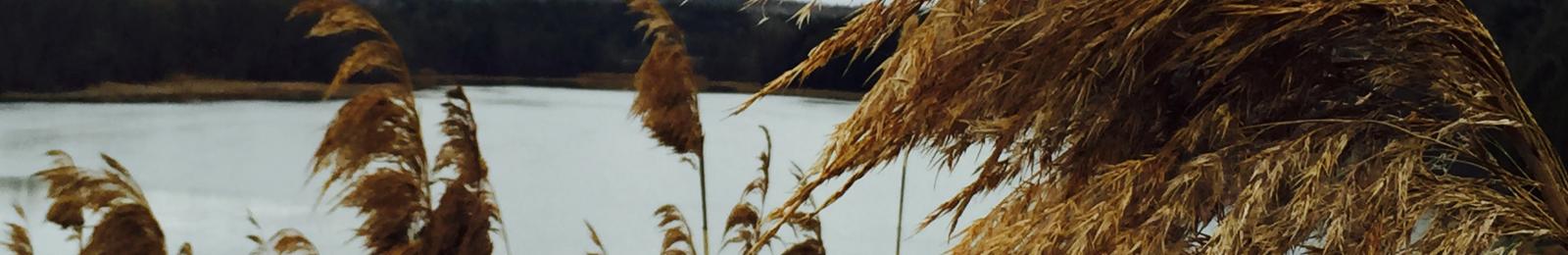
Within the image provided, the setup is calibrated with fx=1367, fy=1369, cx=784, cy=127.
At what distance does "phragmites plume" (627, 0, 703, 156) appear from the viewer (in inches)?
96.0

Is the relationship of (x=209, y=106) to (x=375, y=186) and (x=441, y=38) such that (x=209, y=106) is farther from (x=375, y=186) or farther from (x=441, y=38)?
(x=375, y=186)

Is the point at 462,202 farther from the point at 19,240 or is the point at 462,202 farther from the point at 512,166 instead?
the point at 19,240

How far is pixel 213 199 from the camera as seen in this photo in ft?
9.05

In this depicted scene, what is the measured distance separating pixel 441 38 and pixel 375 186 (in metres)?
1.06

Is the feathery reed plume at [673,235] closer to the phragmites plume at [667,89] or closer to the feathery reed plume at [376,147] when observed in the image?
the phragmites plume at [667,89]

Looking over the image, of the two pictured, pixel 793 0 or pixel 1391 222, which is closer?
pixel 1391 222

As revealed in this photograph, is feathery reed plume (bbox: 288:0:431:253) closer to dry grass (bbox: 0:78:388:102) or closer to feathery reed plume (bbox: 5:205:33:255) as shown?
dry grass (bbox: 0:78:388:102)

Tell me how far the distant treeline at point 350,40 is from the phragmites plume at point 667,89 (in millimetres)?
186

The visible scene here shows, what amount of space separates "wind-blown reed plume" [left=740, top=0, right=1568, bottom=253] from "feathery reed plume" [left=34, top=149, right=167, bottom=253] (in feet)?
3.72

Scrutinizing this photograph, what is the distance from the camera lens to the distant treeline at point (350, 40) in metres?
2.62

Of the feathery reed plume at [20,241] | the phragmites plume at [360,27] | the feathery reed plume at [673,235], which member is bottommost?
the feathery reed plume at [673,235]

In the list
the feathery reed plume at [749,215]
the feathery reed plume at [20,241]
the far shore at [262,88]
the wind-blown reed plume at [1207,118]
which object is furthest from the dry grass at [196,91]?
the wind-blown reed plume at [1207,118]

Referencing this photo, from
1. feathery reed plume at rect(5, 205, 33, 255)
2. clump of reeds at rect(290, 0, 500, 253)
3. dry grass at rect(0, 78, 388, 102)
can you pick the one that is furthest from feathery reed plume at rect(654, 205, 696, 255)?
feathery reed plume at rect(5, 205, 33, 255)

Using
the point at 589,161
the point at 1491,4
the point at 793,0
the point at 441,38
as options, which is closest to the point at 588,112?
the point at 589,161
